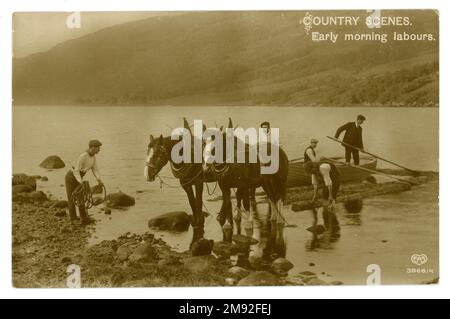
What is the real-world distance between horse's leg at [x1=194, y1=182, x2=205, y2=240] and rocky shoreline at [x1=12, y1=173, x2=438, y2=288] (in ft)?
0.42

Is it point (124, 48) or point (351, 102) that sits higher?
point (124, 48)

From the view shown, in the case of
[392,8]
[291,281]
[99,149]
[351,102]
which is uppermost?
[392,8]

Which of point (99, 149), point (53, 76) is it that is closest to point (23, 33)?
point (53, 76)

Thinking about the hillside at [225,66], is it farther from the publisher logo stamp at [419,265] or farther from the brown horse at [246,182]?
the publisher logo stamp at [419,265]

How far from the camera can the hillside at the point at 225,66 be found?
171 inches

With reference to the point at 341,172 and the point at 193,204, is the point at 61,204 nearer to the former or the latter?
the point at 193,204

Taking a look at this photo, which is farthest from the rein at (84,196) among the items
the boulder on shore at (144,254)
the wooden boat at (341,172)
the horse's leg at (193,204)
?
the wooden boat at (341,172)

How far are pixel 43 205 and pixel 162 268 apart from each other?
98 cm

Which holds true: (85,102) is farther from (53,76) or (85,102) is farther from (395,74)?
(395,74)

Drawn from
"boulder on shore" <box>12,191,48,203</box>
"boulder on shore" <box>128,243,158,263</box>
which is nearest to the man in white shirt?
"boulder on shore" <box>128,243,158,263</box>

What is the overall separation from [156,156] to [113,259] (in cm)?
79

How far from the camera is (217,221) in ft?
14.1

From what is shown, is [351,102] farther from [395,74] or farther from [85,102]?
[85,102]

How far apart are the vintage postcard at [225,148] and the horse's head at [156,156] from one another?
0.03 feet
